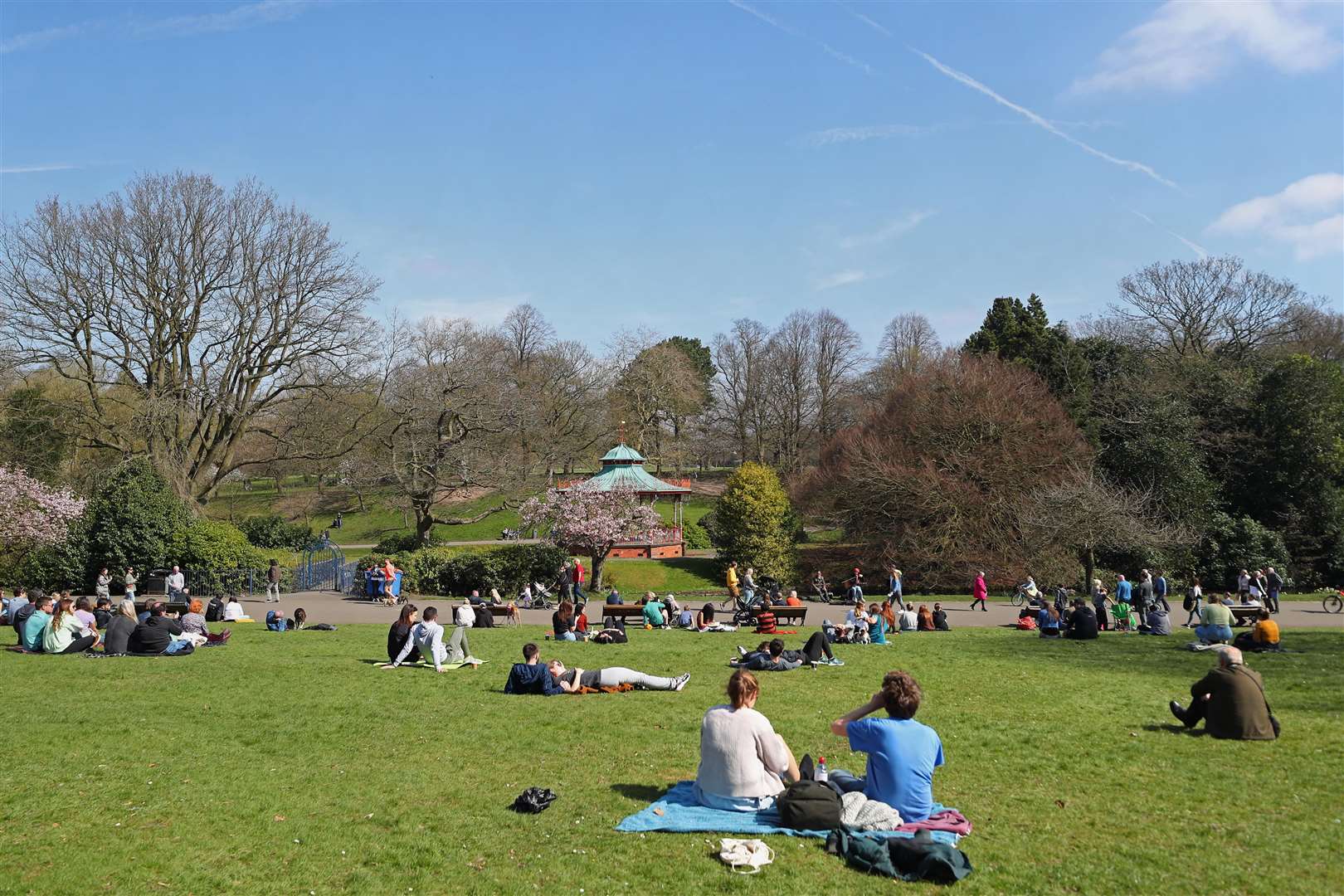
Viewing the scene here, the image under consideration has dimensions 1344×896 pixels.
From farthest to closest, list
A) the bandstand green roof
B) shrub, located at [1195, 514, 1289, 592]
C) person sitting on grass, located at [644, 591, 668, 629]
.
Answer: the bandstand green roof < shrub, located at [1195, 514, 1289, 592] < person sitting on grass, located at [644, 591, 668, 629]

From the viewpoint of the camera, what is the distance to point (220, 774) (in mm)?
8664

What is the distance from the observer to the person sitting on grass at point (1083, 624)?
19.5 m

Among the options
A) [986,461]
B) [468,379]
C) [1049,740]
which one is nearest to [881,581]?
[986,461]

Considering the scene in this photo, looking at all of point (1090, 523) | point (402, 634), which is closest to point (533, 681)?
point (402, 634)

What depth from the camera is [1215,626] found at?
58.7 ft

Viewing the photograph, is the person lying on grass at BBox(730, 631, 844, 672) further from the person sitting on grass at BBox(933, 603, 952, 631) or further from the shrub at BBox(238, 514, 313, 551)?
the shrub at BBox(238, 514, 313, 551)

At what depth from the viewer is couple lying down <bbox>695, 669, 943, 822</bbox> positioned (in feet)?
23.2

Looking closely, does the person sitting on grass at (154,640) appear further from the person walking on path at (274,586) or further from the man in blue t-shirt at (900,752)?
the man in blue t-shirt at (900,752)

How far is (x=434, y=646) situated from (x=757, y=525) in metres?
28.7

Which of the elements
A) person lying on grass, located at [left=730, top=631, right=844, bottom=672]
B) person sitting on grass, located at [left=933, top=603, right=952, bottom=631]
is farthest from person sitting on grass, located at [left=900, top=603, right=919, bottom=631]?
person lying on grass, located at [left=730, top=631, right=844, bottom=672]

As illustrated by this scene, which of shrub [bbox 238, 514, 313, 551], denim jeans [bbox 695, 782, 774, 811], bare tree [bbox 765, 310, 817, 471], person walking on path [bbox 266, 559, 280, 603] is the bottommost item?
denim jeans [bbox 695, 782, 774, 811]

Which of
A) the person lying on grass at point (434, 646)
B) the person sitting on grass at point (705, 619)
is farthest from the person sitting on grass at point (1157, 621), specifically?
the person lying on grass at point (434, 646)

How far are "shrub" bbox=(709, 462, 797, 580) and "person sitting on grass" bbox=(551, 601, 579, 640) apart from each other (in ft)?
75.6

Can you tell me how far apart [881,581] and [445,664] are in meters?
28.3
